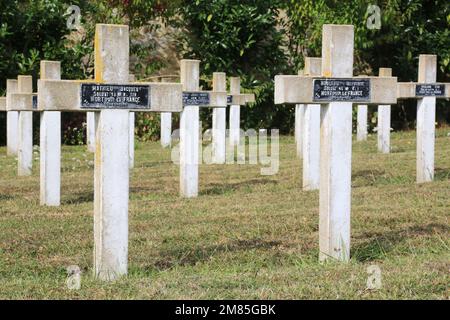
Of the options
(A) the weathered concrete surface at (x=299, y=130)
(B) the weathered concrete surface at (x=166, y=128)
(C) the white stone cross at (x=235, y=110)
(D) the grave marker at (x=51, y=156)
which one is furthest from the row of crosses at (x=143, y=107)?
(B) the weathered concrete surface at (x=166, y=128)

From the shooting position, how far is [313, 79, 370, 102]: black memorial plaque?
859cm

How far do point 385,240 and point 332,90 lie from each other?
1.56 meters

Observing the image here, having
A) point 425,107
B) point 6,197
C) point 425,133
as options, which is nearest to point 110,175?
point 6,197

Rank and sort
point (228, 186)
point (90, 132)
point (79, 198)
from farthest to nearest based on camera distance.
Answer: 1. point (90, 132)
2. point (228, 186)
3. point (79, 198)

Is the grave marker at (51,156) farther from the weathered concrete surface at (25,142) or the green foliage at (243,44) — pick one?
the green foliage at (243,44)

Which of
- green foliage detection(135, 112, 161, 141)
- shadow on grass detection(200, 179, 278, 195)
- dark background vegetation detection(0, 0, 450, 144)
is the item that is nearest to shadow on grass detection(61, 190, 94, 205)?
shadow on grass detection(200, 179, 278, 195)

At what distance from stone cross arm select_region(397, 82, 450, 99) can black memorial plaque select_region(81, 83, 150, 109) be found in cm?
655

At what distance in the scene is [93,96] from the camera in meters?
7.78

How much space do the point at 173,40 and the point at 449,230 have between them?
2025cm

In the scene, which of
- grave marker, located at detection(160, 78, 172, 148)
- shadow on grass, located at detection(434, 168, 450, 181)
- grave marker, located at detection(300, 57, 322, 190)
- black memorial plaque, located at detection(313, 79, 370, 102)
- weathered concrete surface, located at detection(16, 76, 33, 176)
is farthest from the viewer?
grave marker, located at detection(160, 78, 172, 148)

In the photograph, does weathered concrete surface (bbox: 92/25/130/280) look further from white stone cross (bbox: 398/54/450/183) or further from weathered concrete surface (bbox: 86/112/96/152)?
weathered concrete surface (bbox: 86/112/96/152)

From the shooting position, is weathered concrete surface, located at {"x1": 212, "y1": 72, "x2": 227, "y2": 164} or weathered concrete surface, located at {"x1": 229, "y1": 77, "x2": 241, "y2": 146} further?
weathered concrete surface, located at {"x1": 229, "y1": 77, "x2": 241, "y2": 146}

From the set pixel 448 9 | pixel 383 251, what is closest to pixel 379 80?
pixel 383 251

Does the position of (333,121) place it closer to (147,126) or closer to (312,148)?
(312,148)
